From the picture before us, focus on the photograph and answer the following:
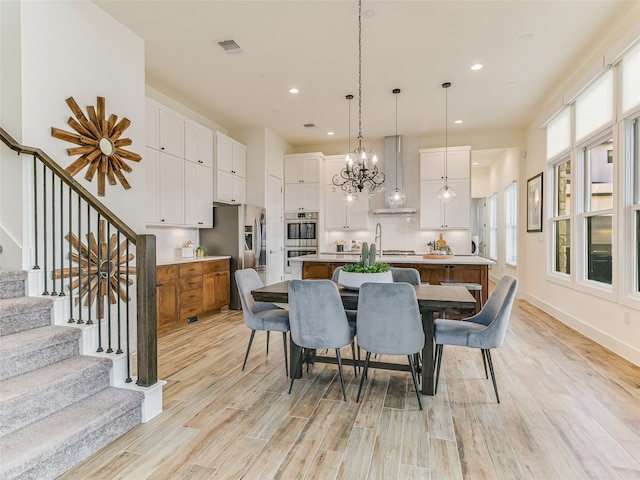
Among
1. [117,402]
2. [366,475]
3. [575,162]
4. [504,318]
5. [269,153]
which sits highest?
[269,153]

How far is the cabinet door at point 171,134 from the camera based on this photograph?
14.8 feet

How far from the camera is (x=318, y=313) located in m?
2.56

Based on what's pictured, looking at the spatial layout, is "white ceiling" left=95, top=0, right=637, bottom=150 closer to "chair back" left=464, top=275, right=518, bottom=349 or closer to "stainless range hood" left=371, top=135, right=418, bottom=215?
"stainless range hood" left=371, top=135, right=418, bottom=215

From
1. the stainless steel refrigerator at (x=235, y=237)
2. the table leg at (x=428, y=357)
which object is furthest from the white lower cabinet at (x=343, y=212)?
the table leg at (x=428, y=357)

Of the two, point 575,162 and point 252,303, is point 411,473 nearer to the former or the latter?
point 252,303

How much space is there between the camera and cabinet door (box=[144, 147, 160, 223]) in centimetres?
433

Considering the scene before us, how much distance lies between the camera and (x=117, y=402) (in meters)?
2.10

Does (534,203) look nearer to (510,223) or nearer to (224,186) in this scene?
(510,223)

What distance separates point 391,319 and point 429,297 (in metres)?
0.41

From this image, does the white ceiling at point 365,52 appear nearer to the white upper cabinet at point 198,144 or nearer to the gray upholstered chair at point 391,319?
the white upper cabinet at point 198,144

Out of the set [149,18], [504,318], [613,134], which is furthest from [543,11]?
[149,18]

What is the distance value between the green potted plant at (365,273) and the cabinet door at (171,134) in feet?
10.2

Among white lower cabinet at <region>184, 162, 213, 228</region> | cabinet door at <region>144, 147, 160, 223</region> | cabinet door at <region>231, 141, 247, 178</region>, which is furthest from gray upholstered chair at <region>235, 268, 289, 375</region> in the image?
cabinet door at <region>231, 141, 247, 178</region>

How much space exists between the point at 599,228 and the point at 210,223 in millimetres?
5251
